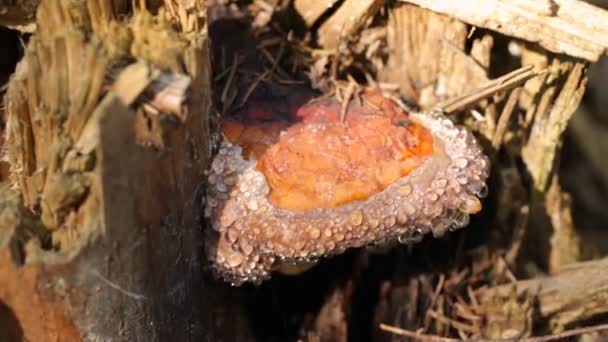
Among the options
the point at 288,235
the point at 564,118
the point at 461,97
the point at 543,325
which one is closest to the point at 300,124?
the point at 288,235

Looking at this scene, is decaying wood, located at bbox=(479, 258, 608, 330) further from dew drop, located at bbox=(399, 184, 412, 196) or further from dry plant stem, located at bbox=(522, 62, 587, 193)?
dew drop, located at bbox=(399, 184, 412, 196)

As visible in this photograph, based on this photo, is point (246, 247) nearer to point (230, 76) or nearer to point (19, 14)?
point (230, 76)

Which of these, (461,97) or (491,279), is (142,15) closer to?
(461,97)

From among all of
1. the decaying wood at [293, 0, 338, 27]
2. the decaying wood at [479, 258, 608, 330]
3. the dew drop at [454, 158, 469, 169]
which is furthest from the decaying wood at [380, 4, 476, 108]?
the decaying wood at [479, 258, 608, 330]

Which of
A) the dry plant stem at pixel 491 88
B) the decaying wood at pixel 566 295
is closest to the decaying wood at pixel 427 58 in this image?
the dry plant stem at pixel 491 88

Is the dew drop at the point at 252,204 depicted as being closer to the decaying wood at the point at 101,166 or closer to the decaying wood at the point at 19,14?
the decaying wood at the point at 101,166
